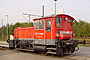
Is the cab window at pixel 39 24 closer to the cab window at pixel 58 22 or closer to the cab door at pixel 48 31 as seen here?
the cab door at pixel 48 31

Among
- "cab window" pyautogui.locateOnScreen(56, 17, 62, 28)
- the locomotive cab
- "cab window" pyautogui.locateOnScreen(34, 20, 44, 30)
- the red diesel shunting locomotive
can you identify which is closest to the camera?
the red diesel shunting locomotive

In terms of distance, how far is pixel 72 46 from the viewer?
8.89 m

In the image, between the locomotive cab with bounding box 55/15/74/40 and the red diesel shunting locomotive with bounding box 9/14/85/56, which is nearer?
the red diesel shunting locomotive with bounding box 9/14/85/56

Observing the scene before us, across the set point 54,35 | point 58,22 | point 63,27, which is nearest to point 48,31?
point 54,35

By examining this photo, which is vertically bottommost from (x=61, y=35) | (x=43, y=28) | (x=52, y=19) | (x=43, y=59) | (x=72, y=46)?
(x=43, y=59)

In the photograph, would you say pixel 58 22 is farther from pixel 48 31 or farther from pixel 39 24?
pixel 39 24

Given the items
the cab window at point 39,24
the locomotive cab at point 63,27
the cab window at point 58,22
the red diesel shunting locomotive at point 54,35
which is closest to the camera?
the red diesel shunting locomotive at point 54,35

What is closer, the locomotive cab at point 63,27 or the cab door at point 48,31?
the locomotive cab at point 63,27

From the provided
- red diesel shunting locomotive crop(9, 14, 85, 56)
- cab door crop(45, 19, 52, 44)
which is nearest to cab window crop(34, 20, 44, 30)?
red diesel shunting locomotive crop(9, 14, 85, 56)

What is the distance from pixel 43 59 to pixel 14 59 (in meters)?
2.08

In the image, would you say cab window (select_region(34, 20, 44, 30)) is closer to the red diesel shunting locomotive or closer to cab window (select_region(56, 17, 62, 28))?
the red diesel shunting locomotive

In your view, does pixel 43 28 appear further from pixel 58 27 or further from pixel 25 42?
pixel 25 42

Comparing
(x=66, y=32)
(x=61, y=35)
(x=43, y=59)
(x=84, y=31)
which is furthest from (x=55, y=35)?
(x=84, y=31)

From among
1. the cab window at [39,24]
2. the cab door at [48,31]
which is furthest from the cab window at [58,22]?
the cab window at [39,24]
